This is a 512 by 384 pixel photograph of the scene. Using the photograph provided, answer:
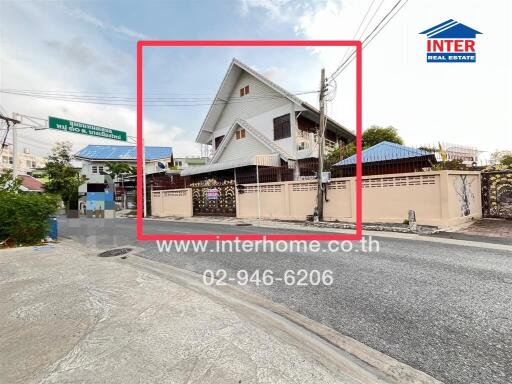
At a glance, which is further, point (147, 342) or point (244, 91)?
point (244, 91)

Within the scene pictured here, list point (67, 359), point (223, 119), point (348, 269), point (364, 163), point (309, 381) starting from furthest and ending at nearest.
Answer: point (223, 119) < point (364, 163) < point (348, 269) < point (67, 359) < point (309, 381)

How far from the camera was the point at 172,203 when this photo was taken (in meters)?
19.8

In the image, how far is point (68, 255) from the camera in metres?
6.96

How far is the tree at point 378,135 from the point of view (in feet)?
92.9

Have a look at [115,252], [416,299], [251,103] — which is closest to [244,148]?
[251,103]

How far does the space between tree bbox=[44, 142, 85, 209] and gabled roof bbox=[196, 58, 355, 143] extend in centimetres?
1287

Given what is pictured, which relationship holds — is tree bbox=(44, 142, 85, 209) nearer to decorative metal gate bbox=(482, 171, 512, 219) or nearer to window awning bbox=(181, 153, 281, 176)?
window awning bbox=(181, 153, 281, 176)

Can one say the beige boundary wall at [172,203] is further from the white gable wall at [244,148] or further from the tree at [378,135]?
the tree at [378,135]

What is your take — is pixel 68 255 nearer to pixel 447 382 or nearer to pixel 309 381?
pixel 309 381

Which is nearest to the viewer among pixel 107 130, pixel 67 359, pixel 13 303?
pixel 67 359

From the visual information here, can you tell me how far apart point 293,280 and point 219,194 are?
13.0 m

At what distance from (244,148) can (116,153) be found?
27.1 m

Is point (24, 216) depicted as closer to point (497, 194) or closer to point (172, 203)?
point (172, 203)

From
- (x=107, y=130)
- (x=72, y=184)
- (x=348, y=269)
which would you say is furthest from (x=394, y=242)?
(x=72, y=184)
